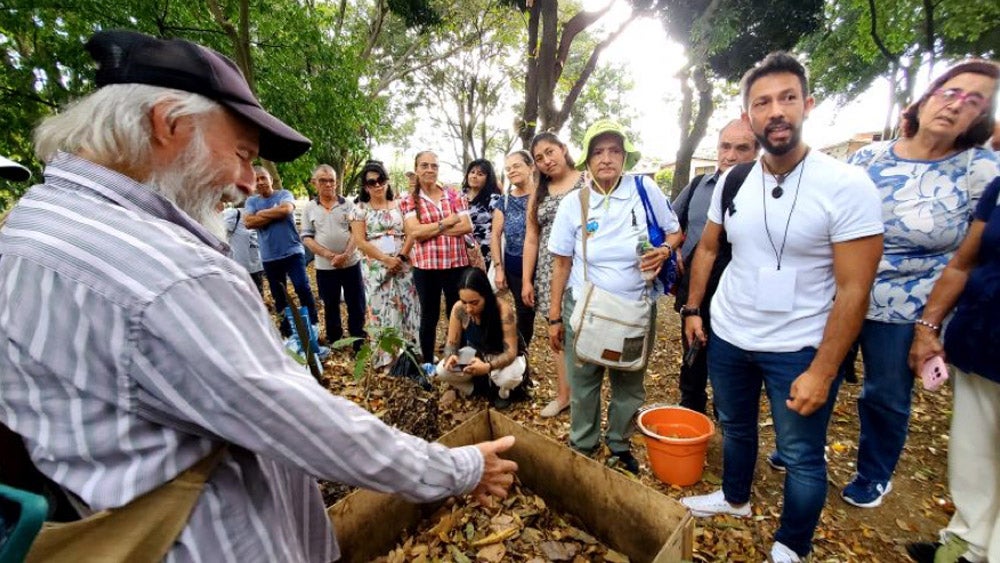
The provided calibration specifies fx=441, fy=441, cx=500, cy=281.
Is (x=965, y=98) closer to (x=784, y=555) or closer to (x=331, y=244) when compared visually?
(x=784, y=555)

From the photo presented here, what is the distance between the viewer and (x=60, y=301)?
0.78 meters

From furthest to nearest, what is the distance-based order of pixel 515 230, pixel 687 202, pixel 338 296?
pixel 338 296
pixel 515 230
pixel 687 202

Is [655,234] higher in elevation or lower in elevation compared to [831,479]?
higher

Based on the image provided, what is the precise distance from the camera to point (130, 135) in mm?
953

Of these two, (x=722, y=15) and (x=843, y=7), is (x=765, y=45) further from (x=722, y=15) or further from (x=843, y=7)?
(x=843, y=7)

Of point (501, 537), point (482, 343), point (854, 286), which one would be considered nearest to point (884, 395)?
point (854, 286)

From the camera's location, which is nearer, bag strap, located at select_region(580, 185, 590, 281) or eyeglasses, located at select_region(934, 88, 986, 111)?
eyeglasses, located at select_region(934, 88, 986, 111)

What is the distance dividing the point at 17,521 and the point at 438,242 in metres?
3.53

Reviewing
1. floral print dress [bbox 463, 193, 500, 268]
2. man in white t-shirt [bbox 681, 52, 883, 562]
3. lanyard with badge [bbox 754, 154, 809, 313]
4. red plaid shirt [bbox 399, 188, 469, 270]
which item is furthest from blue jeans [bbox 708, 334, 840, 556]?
floral print dress [bbox 463, 193, 500, 268]

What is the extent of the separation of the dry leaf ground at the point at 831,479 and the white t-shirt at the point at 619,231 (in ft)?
4.32

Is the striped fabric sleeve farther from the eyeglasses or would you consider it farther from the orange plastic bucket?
the eyeglasses

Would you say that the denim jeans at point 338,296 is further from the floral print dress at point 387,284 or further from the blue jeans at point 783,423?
the blue jeans at point 783,423

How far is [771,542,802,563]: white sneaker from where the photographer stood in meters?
2.14

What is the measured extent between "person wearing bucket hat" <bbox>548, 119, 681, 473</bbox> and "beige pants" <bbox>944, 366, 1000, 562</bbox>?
145 cm
